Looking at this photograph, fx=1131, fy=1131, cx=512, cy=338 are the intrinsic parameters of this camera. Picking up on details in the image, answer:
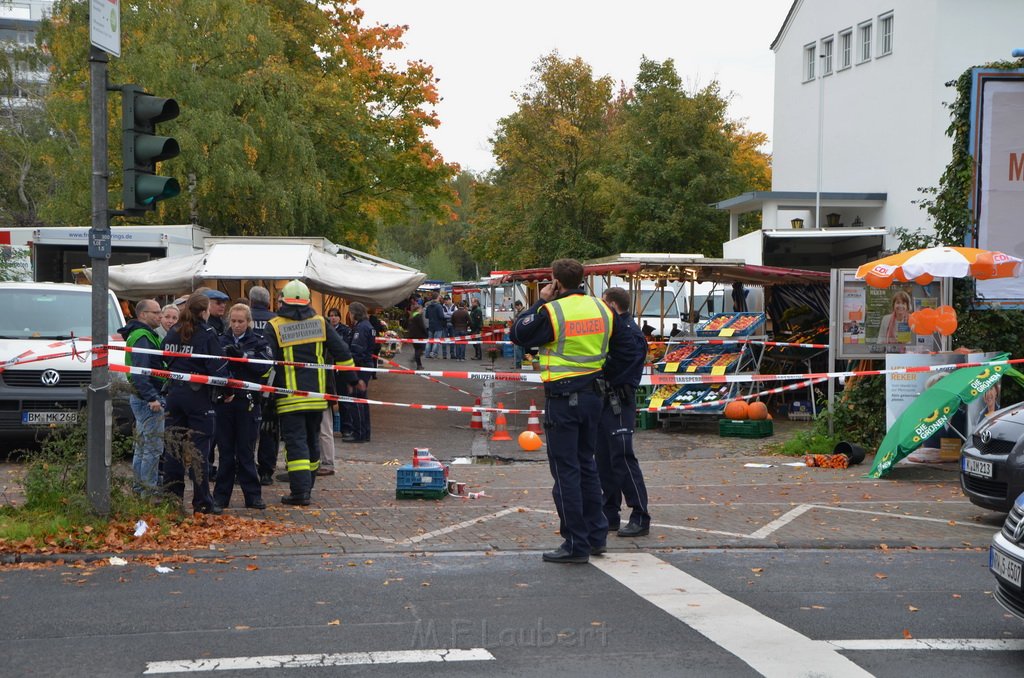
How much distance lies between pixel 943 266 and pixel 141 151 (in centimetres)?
833

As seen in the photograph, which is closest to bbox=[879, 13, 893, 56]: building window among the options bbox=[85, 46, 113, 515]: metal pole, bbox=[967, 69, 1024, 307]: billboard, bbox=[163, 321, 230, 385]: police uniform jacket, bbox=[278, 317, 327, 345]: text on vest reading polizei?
bbox=[967, 69, 1024, 307]: billboard

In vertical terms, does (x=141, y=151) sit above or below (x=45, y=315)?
above

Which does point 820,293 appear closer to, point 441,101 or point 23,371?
point 23,371

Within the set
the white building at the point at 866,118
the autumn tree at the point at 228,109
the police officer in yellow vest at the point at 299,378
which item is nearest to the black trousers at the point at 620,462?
the police officer in yellow vest at the point at 299,378

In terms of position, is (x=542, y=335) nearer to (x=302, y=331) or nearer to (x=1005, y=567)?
(x=302, y=331)

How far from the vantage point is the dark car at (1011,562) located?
5453mm

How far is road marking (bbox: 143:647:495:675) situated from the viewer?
17.4ft

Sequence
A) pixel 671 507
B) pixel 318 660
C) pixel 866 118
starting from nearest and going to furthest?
pixel 318 660 < pixel 671 507 < pixel 866 118

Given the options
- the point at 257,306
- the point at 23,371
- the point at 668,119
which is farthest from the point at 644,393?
the point at 668,119

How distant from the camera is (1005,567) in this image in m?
5.57

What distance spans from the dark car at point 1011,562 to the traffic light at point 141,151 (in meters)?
5.89

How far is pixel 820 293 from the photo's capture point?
20.3m

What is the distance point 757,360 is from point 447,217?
2342 cm

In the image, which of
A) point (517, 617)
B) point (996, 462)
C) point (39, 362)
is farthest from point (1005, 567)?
point (39, 362)
